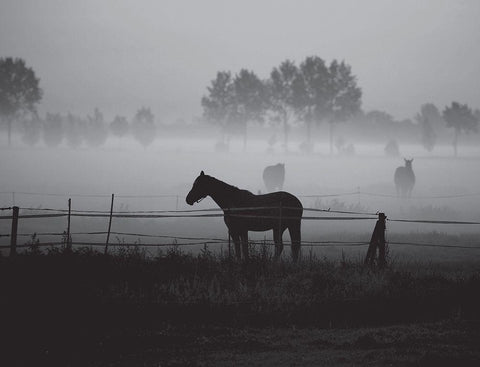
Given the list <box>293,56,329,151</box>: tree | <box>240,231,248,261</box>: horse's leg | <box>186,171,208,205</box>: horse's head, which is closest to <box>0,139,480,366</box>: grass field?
<box>240,231,248,261</box>: horse's leg

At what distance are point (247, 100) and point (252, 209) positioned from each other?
2635 inches

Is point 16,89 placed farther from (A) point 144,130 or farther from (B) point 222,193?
(B) point 222,193

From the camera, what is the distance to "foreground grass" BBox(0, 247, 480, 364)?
7914mm

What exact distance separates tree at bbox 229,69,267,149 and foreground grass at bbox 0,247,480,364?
223 ft

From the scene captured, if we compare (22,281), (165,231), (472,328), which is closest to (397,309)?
(472,328)

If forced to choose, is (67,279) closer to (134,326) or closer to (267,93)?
(134,326)

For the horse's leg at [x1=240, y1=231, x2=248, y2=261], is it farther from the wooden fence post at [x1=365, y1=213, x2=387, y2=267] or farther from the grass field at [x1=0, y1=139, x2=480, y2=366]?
the wooden fence post at [x1=365, y1=213, x2=387, y2=267]

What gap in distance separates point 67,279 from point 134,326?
2170 mm

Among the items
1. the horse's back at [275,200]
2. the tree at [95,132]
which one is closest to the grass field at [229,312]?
the horse's back at [275,200]

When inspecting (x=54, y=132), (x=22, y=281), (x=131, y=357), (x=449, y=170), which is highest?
(x=54, y=132)

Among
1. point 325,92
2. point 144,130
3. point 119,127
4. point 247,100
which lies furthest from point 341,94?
point 119,127

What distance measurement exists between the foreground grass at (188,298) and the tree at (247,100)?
6789cm

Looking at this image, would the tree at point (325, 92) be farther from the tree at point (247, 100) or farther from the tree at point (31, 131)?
the tree at point (31, 131)

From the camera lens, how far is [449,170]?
2467 inches
